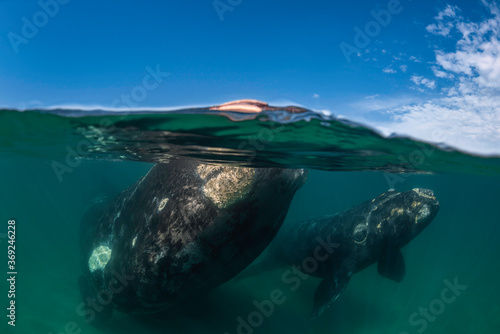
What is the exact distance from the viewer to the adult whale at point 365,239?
9.52 meters

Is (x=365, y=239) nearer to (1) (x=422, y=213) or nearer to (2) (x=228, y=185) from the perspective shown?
(1) (x=422, y=213)

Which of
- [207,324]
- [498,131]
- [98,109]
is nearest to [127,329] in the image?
[207,324]

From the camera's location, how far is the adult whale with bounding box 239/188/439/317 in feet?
31.2

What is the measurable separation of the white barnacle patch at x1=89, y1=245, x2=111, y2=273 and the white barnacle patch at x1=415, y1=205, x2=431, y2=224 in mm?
10543

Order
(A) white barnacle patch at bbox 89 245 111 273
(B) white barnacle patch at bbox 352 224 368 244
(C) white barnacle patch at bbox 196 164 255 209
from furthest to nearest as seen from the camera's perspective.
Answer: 1. (B) white barnacle patch at bbox 352 224 368 244
2. (A) white barnacle patch at bbox 89 245 111 273
3. (C) white barnacle patch at bbox 196 164 255 209

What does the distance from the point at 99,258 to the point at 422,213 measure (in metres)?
11.2

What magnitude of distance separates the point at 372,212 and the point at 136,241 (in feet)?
27.9

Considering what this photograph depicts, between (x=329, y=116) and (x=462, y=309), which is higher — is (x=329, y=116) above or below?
above

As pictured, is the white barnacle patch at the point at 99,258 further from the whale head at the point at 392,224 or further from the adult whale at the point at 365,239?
the whale head at the point at 392,224

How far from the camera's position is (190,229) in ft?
20.4

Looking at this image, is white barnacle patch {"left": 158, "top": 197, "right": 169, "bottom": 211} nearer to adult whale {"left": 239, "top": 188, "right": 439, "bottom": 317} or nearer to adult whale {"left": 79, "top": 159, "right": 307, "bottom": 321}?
adult whale {"left": 79, "top": 159, "right": 307, "bottom": 321}

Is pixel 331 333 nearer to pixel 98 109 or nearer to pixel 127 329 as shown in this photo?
pixel 127 329

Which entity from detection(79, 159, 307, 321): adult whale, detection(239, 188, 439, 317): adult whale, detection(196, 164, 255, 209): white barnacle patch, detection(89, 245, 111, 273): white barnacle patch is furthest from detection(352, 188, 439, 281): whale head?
detection(89, 245, 111, 273): white barnacle patch

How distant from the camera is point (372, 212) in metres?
10.3
